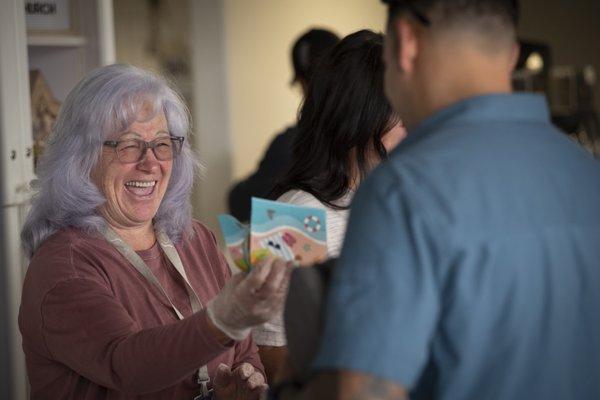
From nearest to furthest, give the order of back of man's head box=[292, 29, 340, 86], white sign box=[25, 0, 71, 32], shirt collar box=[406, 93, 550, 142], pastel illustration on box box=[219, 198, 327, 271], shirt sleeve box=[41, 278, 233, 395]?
shirt collar box=[406, 93, 550, 142], pastel illustration on box box=[219, 198, 327, 271], shirt sleeve box=[41, 278, 233, 395], white sign box=[25, 0, 71, 32], back of man's head box=[292, 29, 340, 86]

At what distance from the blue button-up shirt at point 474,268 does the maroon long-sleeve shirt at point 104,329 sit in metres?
0.71

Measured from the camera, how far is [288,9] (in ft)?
24.3

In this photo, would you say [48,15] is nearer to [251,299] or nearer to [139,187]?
[139,187]

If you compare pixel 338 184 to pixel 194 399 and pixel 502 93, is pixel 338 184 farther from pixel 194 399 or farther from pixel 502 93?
pixel 502 93

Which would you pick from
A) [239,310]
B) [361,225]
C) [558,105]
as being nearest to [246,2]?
[558,105]

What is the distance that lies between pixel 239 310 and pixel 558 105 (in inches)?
267

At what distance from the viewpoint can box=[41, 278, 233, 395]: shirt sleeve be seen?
1882mm

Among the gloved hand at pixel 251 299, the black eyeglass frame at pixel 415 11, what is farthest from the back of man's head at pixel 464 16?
the gloved hand at pixel 251 299

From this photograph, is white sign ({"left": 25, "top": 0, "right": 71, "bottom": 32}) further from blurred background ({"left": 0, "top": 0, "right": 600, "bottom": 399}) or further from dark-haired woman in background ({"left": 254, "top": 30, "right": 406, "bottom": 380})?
blurred background ({"left": 0, "top": 0, "right": 600, "bottom": 399})

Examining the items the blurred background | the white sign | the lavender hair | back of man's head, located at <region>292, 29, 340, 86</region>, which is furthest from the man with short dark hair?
the blurred background

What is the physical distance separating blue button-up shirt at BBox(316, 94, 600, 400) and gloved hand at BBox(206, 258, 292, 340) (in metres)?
0.39

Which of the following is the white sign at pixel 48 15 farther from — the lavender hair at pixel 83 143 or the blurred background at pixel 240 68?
the blurred background at pixel 240 68

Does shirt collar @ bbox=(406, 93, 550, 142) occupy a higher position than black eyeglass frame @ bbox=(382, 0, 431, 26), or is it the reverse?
black eyeglass frame @ bbox=(382, 0, 431, 26)

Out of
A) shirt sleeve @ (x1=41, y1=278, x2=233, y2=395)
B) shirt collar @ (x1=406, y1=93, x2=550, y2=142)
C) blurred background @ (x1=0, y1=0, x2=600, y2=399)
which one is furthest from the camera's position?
blurred background @ (x1=0, y1=0, x2=600, y2=399)
